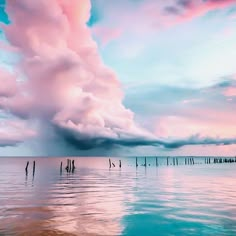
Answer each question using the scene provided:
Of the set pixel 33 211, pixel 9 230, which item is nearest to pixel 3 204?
pixel 33 211

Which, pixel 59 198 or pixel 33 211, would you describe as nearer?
pixel 33 211

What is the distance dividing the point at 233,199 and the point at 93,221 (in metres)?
17.6

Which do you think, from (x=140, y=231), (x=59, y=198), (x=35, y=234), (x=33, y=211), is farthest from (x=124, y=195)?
(x=35, y=234)

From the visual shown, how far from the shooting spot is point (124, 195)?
3303 cm

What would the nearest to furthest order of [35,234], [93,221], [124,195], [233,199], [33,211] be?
[35,234] → [93,221] → [33,211] → [233,199] → [124,195]

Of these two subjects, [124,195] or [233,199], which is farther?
[124,195]

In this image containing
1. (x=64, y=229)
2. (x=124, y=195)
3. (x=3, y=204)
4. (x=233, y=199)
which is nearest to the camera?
(x=64, y=229)

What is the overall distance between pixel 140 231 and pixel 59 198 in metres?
15.3

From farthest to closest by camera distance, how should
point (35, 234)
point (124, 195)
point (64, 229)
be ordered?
point (124, 195) < point (64, 229) < point (35, 234)

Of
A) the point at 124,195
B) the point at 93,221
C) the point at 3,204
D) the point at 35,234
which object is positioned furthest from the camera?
the point at 124,195

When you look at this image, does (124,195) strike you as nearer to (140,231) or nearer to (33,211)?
(33,211)

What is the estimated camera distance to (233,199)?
3075 cm

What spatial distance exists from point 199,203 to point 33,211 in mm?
15567

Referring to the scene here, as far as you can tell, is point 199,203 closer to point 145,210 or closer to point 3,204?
point 145,210
